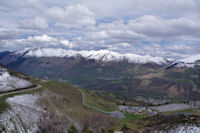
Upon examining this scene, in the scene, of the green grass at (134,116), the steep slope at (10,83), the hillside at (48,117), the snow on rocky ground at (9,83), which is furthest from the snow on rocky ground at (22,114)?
the green grass at (134,116)

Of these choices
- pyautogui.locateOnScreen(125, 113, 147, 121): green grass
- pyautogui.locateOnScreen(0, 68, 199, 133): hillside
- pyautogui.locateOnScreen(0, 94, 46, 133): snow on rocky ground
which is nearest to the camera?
pyautogui.locateOnScreen(0, 94, 46, 133): snow on rocky ground

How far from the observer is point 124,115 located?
535 ft

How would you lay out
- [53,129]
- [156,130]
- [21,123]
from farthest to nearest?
[156,130] < [53,129] < [21,123]

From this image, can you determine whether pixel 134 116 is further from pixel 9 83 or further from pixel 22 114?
pixel 9 83

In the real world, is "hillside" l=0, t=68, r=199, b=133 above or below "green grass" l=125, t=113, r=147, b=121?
above

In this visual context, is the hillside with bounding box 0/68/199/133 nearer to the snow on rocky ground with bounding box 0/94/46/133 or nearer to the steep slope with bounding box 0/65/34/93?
A: the snow on rocky ground with bounding box 0/94/46/133

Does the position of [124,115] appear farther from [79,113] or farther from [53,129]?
[53,129]

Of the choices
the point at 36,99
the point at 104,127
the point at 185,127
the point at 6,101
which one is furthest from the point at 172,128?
the point at 6,101

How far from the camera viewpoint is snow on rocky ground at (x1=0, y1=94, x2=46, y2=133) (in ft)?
257

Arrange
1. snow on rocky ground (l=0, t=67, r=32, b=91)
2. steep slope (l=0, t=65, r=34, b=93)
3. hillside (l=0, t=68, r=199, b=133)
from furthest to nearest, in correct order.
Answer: snow on rocky ground (l=0, t=67, r=32, b=91) < steep slope (l=0, t=65, r=34, b=93) < hillside (l=0, t=68, r=199, b=133)

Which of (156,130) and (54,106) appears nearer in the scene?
(156,130)

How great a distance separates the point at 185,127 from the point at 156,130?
1775 cm

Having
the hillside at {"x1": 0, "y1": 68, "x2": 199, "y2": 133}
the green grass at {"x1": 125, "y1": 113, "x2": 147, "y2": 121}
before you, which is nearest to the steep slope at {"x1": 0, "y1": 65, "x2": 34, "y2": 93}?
the hillside at {"x1": 0, "y1": 68, "x2": 199, "y2": 133}

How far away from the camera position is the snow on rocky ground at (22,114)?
78.3 metres
